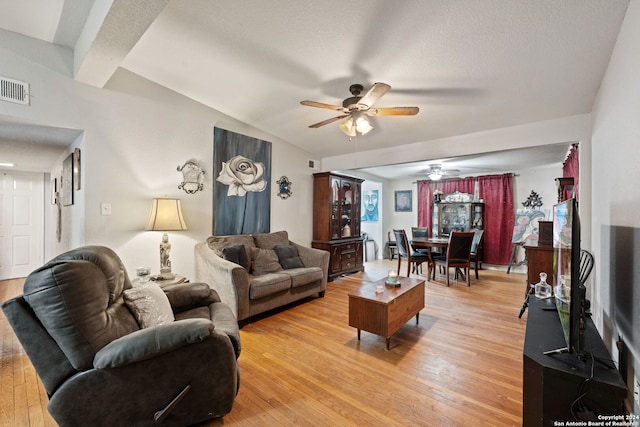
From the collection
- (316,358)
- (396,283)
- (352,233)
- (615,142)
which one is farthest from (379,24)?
(352,233)

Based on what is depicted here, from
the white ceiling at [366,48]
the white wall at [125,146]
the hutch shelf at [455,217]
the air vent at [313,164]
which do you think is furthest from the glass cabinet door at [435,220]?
the white wall at [125,146]

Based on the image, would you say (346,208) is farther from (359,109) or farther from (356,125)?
(359,109)

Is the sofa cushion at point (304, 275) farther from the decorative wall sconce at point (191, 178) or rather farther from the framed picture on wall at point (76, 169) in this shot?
the framed picture on wall at point (76, 169)

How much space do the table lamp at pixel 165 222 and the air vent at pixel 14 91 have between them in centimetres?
132

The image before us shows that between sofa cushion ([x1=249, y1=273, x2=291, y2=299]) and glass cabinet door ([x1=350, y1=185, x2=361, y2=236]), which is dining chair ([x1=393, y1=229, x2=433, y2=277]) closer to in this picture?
glass cabinet door ([x1=350, y1=185, x2=361, y2=236])

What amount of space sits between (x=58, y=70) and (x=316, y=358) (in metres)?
3.56

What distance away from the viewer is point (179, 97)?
3.40m

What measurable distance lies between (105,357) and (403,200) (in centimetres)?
722

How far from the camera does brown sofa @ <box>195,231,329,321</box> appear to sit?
2.99 metres

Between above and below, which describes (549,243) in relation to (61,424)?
above

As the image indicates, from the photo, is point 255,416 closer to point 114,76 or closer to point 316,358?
point 316,358

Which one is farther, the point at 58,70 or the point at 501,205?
the point at 501,205

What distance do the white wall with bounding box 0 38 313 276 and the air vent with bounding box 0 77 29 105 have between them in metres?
0.04

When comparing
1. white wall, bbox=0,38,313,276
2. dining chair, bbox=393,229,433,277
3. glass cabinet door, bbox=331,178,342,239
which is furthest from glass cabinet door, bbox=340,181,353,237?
white wall, bbox=0,38,313,276
